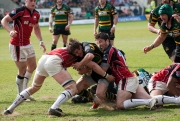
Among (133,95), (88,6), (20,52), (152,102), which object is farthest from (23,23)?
(88,6)

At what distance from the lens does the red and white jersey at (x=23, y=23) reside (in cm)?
1041

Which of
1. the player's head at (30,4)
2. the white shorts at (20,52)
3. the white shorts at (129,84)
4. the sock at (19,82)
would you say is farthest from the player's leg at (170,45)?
the sock at (19,82)

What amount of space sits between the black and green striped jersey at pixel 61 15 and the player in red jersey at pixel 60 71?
10.2m

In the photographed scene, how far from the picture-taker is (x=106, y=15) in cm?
1761

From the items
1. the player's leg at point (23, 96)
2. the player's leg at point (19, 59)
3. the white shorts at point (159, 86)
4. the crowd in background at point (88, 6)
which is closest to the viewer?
the player's leg at point (23, 96)

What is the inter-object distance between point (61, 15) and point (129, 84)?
10.3m

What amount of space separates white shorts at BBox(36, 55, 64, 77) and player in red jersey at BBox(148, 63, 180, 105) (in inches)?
84.6

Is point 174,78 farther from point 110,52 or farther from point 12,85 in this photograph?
point 12,85

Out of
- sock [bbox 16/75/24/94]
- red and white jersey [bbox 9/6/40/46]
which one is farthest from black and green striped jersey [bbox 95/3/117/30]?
sock [bbox 16/75/24/94]

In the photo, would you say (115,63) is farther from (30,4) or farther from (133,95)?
(30,4)

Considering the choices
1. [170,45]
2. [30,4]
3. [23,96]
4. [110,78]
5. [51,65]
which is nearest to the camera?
[51,65]

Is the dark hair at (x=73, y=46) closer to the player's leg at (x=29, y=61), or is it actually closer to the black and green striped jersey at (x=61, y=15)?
the player's leg at (x=29, y=61)

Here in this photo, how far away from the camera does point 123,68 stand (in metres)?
9.31

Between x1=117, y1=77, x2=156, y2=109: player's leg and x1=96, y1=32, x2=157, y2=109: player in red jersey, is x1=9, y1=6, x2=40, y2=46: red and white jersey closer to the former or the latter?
x1=96, y1=32, x2=157, y2=109: player in red jersey
